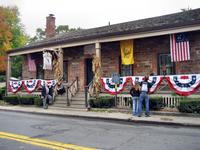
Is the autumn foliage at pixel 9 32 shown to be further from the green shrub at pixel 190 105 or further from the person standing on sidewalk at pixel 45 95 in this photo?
the green shrub at pixel 190 105

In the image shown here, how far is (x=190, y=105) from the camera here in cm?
1215

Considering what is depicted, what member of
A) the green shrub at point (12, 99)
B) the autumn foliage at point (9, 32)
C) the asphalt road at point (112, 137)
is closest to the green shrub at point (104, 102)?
the asphalt road at point (112, 137)

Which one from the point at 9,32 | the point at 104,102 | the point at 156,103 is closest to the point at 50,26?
the point at 9,32

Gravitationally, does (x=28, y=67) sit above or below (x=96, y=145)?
above

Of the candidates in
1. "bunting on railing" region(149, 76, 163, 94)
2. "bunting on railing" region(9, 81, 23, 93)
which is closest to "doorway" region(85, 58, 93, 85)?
"bunting on railing" region(9, 81, 23, 93)

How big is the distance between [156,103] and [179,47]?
328 centimetres

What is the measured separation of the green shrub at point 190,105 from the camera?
12.0 metres

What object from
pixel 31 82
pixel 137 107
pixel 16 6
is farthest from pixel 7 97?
pixel 16 6

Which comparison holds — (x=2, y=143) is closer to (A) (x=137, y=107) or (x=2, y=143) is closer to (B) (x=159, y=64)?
(A) (x=137, y=107)

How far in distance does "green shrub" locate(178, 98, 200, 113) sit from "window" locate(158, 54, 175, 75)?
3.80 metres

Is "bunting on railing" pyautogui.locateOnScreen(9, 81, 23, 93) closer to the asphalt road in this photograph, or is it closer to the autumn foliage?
the asphalt road

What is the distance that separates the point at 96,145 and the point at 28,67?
1691cm

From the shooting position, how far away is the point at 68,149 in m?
6.80

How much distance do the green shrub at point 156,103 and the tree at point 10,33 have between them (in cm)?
2451
